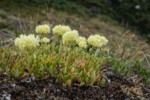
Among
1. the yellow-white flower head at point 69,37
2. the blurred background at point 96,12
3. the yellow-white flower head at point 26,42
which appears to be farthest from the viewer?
the blurred background at point 96,12

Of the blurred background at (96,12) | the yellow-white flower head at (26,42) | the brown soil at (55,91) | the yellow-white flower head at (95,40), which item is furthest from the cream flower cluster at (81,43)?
the blurred background at (96,12)

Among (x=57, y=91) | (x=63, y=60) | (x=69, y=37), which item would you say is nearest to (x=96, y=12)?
(x=69, y=37)

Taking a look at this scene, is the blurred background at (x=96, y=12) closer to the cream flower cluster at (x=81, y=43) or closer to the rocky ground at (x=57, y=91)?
the cream flower cluster at (x=81, y=43)

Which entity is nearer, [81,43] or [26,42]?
[26,42]

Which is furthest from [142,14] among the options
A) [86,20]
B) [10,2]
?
[10,2]

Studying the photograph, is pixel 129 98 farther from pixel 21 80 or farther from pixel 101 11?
pixel 101 11

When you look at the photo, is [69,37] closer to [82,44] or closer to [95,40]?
[82,44]
